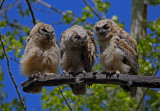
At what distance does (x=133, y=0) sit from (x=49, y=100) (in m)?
5.23

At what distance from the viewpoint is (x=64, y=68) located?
5.86 metres

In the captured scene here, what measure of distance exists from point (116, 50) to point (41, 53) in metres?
1.45

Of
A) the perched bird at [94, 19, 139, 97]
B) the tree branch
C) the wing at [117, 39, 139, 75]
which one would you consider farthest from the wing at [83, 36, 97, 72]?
the tree branch

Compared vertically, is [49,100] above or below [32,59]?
below

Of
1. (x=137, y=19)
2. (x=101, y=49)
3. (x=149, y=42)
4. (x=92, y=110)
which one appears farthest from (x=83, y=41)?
(x=137, y=19)

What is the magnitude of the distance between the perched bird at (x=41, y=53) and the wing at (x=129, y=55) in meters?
1.30

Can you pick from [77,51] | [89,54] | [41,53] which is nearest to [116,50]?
[89,54]

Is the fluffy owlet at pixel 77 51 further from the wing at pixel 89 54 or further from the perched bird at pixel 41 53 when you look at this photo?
the perched bird at pixel 41 53

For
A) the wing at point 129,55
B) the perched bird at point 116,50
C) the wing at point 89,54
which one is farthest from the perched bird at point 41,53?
the wing at point 129,55

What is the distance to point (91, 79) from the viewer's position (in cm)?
478

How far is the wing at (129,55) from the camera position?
5.64 m

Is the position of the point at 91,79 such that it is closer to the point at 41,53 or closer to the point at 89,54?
the point at 89,54

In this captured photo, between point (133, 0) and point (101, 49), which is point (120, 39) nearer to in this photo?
point (101, 49)

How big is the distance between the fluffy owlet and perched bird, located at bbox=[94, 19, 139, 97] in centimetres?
23
